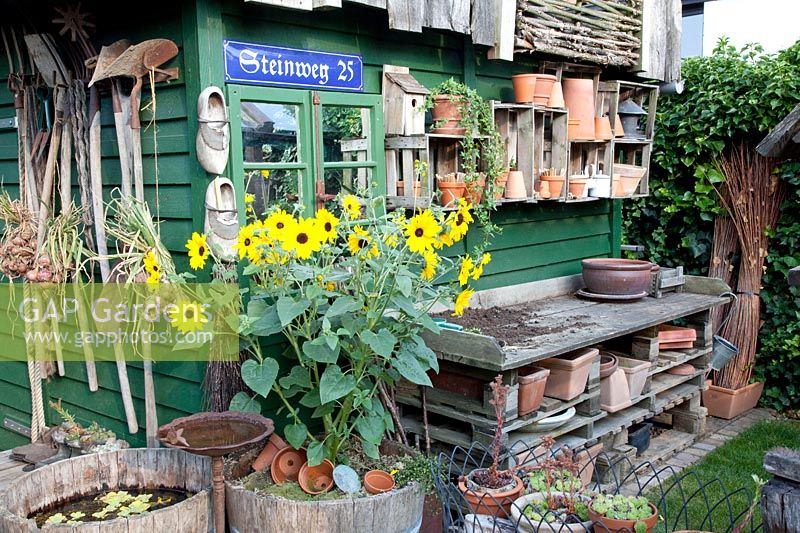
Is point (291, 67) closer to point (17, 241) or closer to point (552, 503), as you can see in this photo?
point (17, 241)

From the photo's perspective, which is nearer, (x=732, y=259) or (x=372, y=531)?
(x=372, y=531)

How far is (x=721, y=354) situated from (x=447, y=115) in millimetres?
2997

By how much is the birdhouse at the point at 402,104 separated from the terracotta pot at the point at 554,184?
110 centimetres

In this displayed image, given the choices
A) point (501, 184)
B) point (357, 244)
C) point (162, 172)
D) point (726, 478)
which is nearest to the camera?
point (357, 244)

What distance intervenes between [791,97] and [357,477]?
455 cm

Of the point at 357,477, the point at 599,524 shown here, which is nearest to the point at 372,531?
the point at 357,477

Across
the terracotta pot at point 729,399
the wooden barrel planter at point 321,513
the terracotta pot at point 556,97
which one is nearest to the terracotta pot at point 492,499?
the wooden barrel planter at point 321,513

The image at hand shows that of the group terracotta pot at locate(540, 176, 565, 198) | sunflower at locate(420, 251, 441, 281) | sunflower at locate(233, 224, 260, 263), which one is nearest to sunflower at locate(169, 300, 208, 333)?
sunflower at locate(233, 224, 260, 263)

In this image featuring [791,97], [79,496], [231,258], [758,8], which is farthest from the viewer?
[758,8]

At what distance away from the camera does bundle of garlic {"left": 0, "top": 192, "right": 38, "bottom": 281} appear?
4082mm

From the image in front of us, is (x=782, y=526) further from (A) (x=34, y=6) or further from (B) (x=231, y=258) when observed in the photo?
(A) (x=34, y=6)

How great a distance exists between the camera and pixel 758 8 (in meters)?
8.57

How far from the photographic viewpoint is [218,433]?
10.2 feet

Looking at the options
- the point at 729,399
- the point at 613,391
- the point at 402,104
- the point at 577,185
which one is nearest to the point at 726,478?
the point at 613,391
